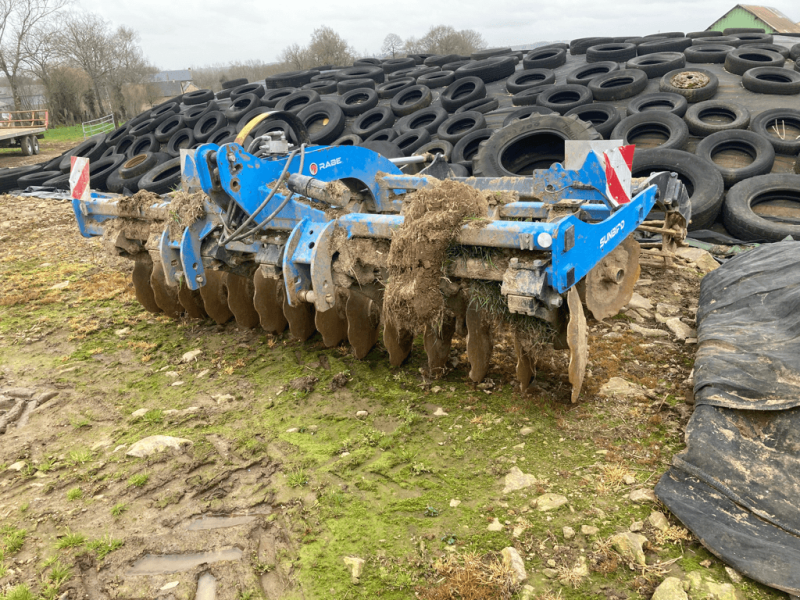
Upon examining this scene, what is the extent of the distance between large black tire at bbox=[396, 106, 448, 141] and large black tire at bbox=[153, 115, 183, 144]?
5889 millimetres

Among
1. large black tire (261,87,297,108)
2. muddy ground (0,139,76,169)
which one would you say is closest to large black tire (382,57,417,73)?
large black tire (261,87,297,108)

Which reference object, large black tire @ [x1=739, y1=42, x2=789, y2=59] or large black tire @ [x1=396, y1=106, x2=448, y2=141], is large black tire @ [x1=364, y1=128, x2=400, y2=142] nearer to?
large black tire @ [x1=396, y1=106, x2=448, y2=141]

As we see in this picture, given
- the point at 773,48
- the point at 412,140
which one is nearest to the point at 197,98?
the point at 412,140

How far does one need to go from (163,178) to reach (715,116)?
34.3ft

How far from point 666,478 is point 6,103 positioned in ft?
150

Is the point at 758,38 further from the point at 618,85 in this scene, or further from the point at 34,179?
the point at 34,179

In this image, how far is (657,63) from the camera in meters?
11.3

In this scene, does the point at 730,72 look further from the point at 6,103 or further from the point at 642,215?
the point at 6,103

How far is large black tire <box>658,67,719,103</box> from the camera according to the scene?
9520 mm

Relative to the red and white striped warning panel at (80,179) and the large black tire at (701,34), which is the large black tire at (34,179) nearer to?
the red and white striped warning panel at (80,179)

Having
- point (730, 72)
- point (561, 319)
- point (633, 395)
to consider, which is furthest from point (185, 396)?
Result: point (730, 72)

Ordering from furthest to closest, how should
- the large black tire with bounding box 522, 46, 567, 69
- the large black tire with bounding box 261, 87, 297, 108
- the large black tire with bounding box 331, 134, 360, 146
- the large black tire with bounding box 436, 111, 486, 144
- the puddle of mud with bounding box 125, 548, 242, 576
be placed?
the large black tire with bounding box 261, 87, 297, 108 < the large black tire with bounding box 522, 46, 567, 69 < the large black tire with bounding box 331, 134, 360, 146 < the large black tire with bounding box 436, 111, 486, 144 < the puddle of mud with bounding box 125, 548, 242, 576

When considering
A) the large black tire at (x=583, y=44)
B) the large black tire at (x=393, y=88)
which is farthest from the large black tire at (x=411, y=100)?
the large black tire at (x=583, y=44)

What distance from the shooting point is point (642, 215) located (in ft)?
13.7
